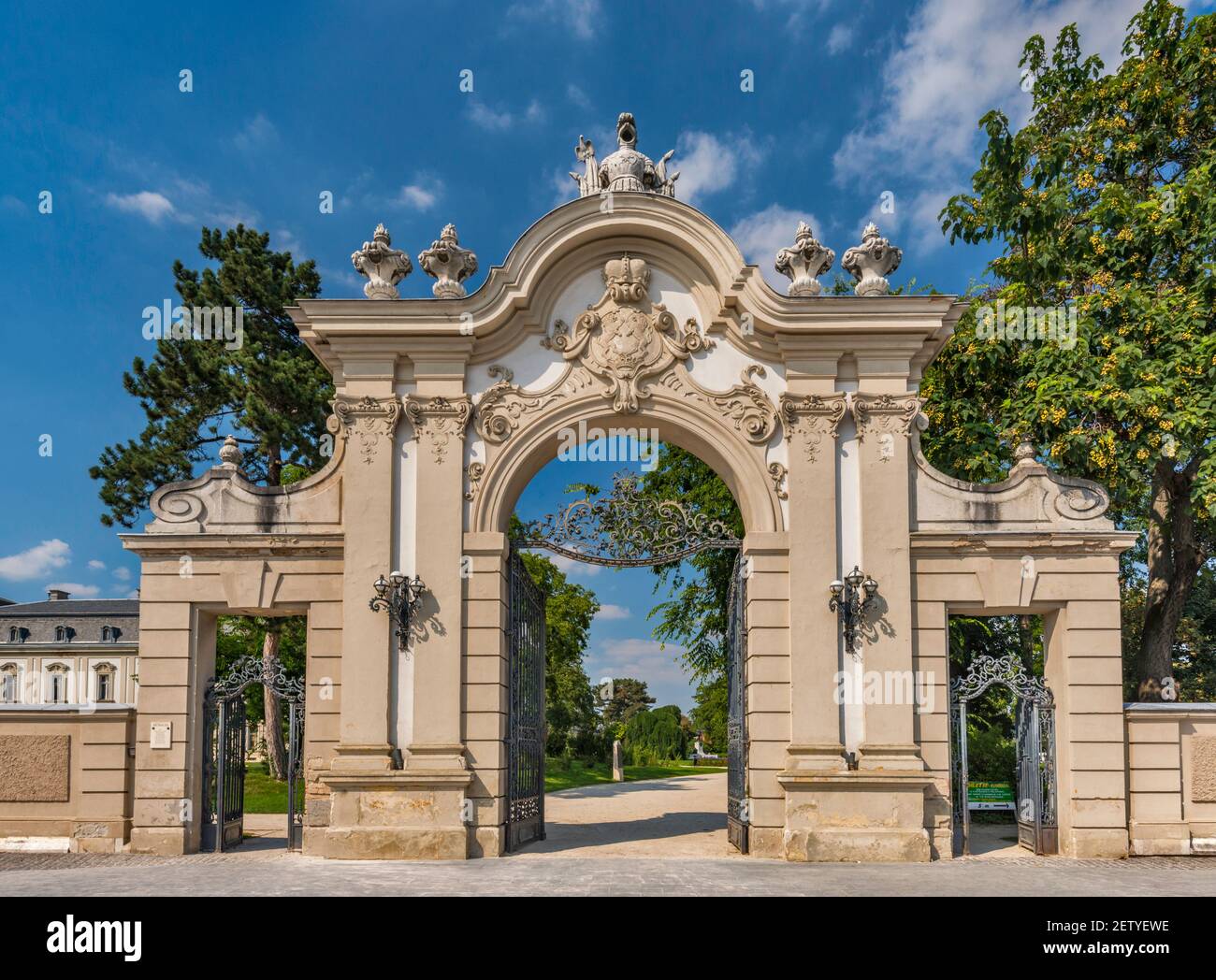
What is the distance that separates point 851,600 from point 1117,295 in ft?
24.3

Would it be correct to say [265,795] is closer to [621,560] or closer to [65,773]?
[65,773]

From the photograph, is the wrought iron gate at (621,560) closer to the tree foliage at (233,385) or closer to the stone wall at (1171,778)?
the stone wall at (1171,778)

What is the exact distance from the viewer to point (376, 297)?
1273cm

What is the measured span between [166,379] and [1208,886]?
23287mm

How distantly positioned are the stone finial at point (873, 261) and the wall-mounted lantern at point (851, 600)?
353cm

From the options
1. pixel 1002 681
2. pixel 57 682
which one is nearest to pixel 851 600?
pixel 1002 681

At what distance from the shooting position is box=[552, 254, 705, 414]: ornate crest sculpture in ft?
42.1

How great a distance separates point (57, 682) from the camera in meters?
48.1

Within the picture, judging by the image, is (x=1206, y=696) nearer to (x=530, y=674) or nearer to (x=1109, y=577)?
(x=1109, y=577)

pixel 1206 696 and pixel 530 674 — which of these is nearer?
pixel 530 674

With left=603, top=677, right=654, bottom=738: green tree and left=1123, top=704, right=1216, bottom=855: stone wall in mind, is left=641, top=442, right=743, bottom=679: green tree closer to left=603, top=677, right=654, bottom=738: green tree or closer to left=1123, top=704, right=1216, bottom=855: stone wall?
left=1123, top=704, right=1216, bottom=855: stone wall

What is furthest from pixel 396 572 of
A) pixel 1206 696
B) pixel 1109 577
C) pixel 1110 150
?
pixel 1206 696

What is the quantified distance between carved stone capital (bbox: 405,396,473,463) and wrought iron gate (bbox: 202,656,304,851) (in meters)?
3.36

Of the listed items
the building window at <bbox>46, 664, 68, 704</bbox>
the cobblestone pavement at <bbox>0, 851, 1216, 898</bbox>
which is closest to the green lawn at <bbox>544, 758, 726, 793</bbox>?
the cobblestone pavement at <bbox>0, 851, 1216, 898</bbox>
